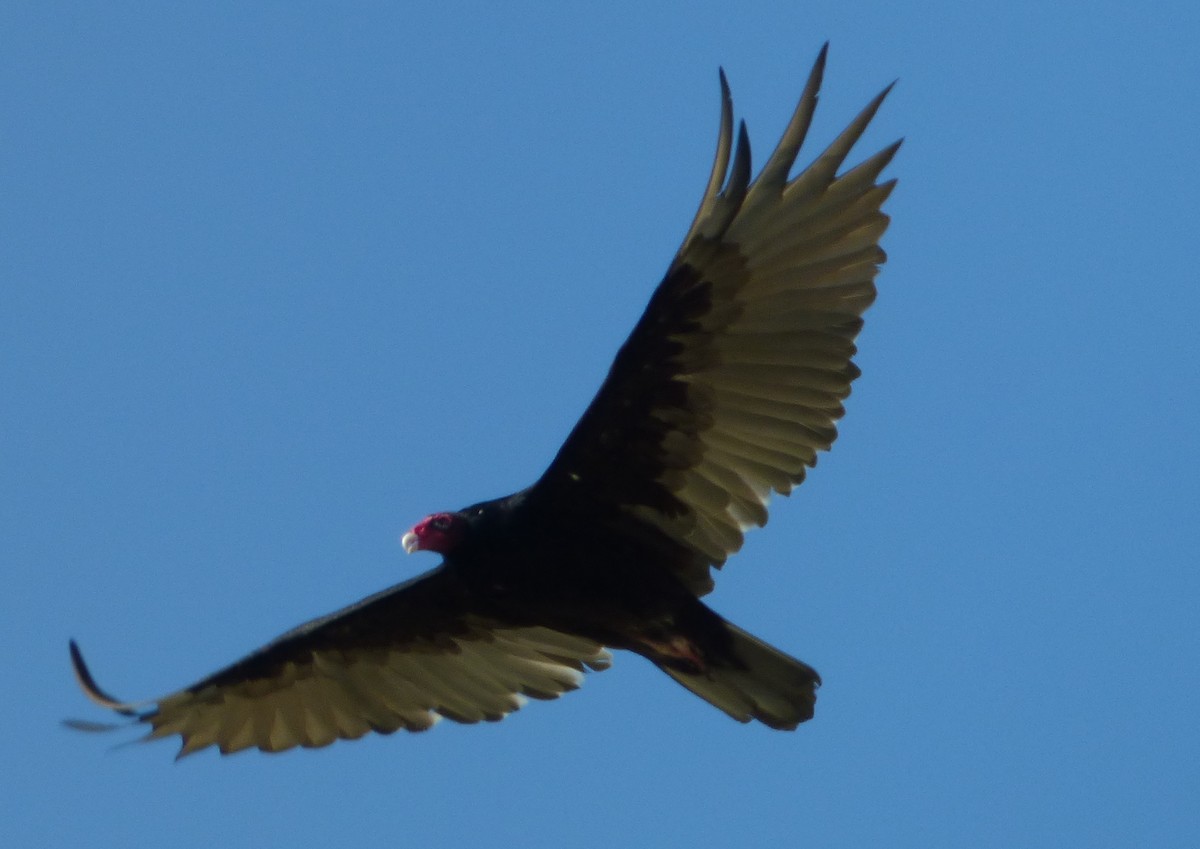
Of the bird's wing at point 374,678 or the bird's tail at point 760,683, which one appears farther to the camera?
the bird's wing at point 374,678

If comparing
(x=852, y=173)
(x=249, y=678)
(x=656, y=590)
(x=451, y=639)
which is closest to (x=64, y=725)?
Answer: (x=249, y=678)

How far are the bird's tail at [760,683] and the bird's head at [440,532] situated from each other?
3.61 ft

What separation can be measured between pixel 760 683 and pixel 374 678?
191cm

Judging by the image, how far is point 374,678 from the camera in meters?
8.03

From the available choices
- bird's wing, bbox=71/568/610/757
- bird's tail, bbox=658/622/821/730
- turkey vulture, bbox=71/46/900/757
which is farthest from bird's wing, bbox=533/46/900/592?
bird's wing, bbox=71/568/610/757

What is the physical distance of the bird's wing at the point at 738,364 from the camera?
6.71 metres

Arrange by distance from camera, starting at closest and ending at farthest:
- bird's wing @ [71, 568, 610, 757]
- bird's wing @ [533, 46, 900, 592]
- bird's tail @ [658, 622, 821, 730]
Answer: bird's wing @ [533, 46, 900, 592] < bird's tail @ [658, 622, 821, 730] < bird's wing @ [71, 568, 610, 757]

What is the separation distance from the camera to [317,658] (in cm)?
796

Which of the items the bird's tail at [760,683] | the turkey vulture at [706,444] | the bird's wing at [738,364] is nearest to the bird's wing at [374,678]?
the turkey vulture at [706,444]

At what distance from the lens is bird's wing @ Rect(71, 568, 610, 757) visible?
7.83 metres

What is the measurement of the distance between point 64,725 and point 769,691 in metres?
2.83

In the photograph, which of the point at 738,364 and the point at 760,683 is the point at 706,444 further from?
the point at 760,683

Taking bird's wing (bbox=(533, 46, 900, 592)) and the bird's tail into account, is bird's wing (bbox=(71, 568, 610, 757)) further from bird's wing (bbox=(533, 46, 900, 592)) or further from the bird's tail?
bird's wing (bbox=(533, 46, 900, 592))

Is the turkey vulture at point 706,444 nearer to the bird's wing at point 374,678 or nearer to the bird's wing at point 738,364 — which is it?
the bird's wing at point 738,364
